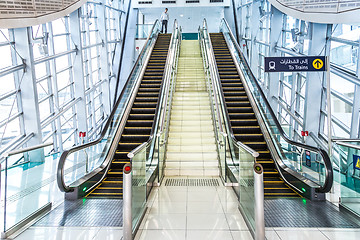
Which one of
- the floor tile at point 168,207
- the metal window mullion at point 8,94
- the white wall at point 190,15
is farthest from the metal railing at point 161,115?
the white wall at point 190,15

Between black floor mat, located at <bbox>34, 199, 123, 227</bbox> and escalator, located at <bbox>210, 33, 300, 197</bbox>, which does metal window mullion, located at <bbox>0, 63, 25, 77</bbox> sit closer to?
black floor mat, located at <bbox>34, 199, 123, 227</bbox>

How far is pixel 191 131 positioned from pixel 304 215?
5485 millimetres

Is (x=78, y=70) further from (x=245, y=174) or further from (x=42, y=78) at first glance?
(x=245, y=174)

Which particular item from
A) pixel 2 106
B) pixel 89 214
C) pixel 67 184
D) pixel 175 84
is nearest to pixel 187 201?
pixel 89 214

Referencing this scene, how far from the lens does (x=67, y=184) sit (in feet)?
21.3

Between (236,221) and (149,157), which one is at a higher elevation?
(149,157)

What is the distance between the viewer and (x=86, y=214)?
222 inches

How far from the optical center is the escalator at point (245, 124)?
735cm

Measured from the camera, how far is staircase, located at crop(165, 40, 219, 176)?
8.81 metres

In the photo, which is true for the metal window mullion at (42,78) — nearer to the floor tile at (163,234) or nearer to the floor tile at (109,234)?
the floor tile at (109,234)

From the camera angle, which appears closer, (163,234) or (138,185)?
(163,234)

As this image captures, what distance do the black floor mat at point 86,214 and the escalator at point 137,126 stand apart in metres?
0.59

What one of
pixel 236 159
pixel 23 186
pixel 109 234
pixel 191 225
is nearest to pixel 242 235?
pixel 191 225

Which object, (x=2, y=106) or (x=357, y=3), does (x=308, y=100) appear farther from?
(x=2, y=106)
